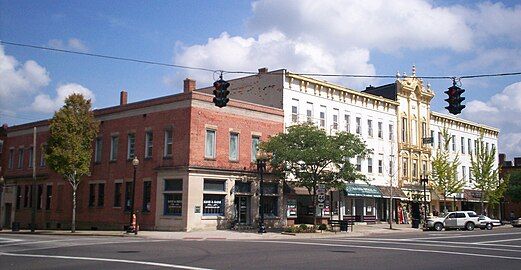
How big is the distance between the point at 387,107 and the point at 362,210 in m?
10.7

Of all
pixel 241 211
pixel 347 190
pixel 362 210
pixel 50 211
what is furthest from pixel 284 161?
pixel 50 211

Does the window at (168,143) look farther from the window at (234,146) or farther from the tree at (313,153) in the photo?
the tree at (313,153)

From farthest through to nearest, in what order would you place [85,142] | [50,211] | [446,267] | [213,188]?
[50,211] < [85,142] < [213,188] < [446,267]

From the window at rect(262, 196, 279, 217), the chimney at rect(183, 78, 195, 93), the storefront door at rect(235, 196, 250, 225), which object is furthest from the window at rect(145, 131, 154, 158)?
the window at rect(262, 196, 279, 217)

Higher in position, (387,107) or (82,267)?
(387,107)

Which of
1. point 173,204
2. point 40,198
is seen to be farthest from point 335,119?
point 40,198

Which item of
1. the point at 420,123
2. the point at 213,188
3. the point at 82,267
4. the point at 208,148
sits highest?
the point at 420,123

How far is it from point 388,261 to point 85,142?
28.5 m

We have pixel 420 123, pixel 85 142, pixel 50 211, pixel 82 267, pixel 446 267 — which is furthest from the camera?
pixel 420 123

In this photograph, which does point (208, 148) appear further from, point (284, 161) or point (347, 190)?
point (347, 190)

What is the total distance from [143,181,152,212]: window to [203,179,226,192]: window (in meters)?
4.40

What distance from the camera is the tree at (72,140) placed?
38750mm

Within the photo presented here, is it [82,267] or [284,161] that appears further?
[284,161]

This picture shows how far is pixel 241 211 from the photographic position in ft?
130
